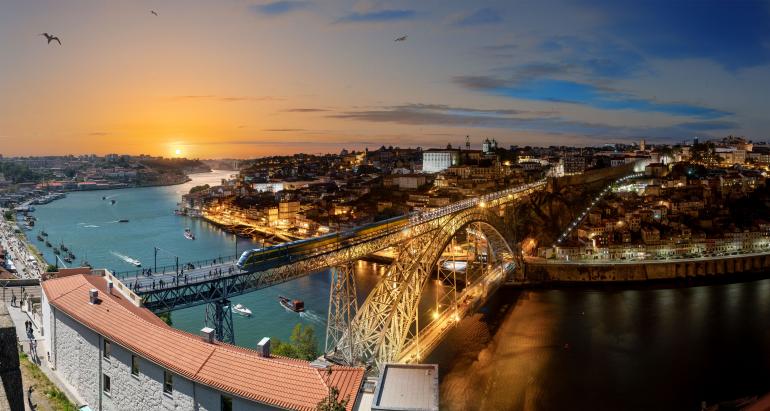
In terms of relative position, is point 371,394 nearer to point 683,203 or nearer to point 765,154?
point 683,203

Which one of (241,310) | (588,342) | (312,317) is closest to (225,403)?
(312,317)

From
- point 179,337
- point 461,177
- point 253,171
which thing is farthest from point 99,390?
point 253,171

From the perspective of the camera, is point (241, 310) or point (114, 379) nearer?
point (114, 379)

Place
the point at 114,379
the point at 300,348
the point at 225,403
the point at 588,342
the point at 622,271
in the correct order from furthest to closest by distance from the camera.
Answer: the point at 622,271 < the point at 588,342 < the point at 300,348 < the point at 114,379 < the point at 225,403

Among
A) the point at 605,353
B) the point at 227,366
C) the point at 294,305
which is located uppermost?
the point at 227,366

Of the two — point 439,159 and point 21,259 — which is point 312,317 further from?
point 439,159

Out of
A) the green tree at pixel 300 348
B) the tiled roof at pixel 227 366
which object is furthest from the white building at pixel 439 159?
the tiled roof at pixel 227 366
